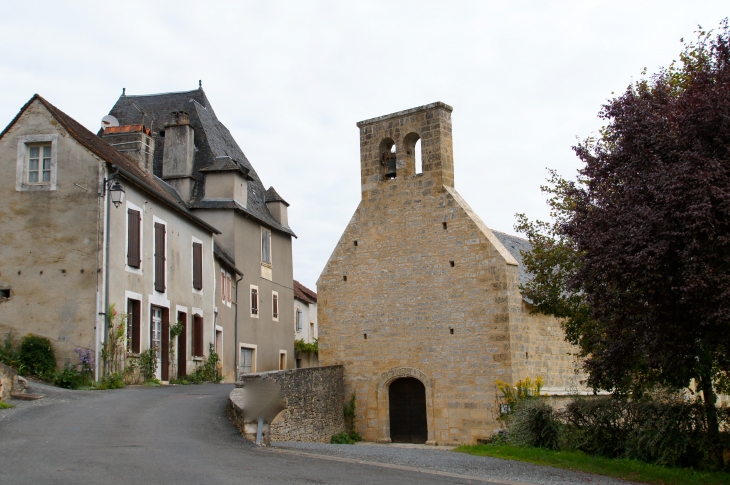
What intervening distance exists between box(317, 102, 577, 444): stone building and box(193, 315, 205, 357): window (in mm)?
4918

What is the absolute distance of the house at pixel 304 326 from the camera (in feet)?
115

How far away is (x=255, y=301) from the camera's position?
29.2 m

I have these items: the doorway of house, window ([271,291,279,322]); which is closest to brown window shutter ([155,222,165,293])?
the doorway of house

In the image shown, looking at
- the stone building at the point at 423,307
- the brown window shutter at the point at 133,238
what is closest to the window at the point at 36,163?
the brown window shutter at the point at 133,238

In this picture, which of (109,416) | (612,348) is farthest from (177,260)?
(612,348)

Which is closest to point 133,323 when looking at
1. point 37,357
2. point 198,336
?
point 37,357

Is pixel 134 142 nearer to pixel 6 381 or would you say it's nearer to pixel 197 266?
pixel 197 266

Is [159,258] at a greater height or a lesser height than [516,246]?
lesser

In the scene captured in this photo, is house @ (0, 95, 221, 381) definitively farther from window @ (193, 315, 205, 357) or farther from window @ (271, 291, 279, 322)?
window @ (271, 291, 279, 322)

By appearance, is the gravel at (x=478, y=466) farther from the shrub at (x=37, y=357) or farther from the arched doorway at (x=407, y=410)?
the shrub at (x=37, y=357)

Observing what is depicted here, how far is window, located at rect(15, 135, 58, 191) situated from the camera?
19078mm

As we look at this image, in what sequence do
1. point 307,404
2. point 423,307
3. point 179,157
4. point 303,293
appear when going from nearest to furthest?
point 307,404
point 423,307
point 179,157
point 303,293

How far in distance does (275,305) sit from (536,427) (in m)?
16.9

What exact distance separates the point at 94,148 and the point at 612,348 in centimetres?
1283
